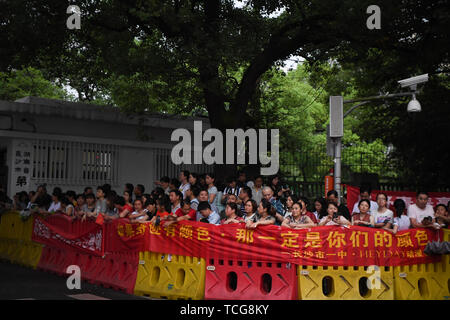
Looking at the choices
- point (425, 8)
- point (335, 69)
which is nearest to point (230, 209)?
point (425, 8)

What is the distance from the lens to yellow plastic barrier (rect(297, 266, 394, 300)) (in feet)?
27.4

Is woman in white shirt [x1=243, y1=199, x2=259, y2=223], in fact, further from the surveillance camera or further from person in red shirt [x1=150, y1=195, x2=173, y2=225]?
the surveillance camera

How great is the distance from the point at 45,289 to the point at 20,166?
9.35m

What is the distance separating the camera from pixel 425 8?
1608 cm

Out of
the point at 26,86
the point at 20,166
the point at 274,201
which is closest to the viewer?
the point at 274,201

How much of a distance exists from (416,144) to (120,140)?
10873 millimetres

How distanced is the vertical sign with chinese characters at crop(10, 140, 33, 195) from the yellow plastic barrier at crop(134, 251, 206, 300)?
981 cm

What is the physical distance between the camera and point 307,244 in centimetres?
845

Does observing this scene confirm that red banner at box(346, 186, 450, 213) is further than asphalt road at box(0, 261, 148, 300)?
Yes

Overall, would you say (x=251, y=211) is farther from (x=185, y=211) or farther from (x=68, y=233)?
(x=68, y=233)

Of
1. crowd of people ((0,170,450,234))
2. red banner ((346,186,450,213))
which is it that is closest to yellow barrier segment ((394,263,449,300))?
crowd of people ((0,170,450,234))

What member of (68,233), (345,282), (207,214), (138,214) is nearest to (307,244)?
(345,282)

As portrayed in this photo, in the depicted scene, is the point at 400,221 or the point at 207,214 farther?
the point at 400,221

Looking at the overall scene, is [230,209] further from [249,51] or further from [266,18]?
[266,18]
